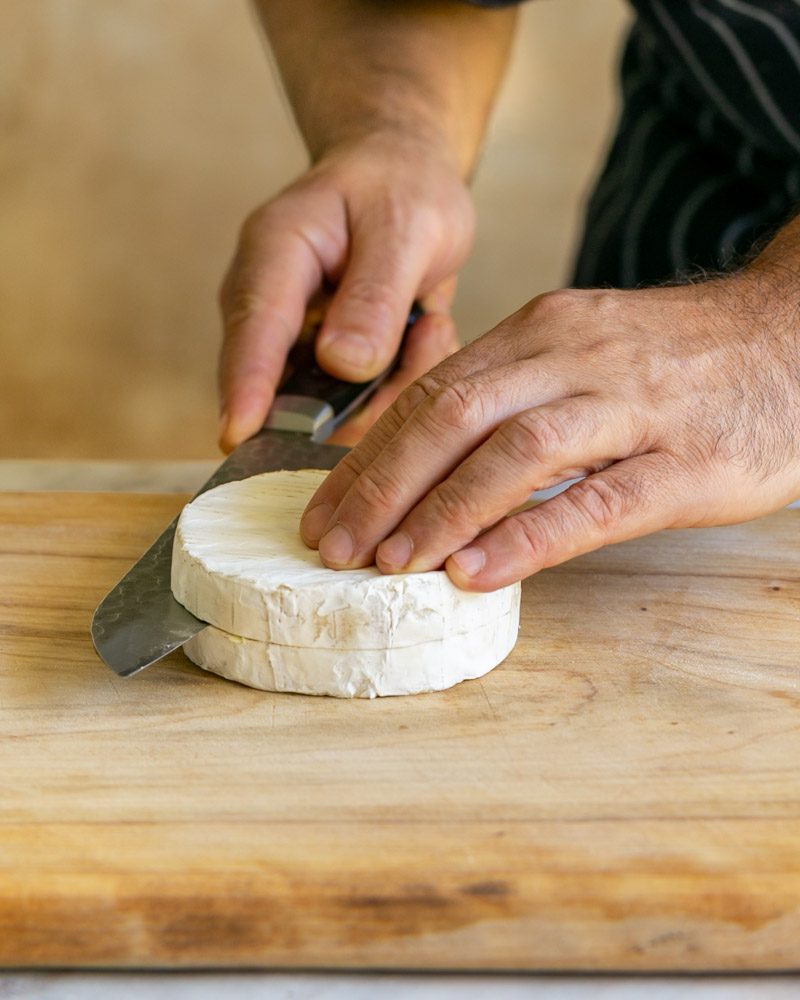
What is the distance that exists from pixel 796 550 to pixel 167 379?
356 centimetres

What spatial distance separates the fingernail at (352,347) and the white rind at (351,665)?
0.59 meters

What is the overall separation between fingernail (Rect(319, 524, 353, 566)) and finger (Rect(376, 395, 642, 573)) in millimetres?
28

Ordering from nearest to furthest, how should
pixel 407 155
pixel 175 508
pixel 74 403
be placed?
pixel 175 508 → pixel 407 155 → pixel 74 403

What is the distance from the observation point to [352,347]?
1.57 meters

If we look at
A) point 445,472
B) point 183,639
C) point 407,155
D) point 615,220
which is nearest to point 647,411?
point 445,472

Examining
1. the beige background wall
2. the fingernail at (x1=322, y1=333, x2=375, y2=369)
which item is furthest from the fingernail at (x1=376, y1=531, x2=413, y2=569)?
the beige background wall

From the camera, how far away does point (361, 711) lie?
3.41 feet

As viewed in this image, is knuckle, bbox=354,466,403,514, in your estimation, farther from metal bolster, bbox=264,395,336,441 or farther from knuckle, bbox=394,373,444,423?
metal bolster, bbox=264,395,336,441

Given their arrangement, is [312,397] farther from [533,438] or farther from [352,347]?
[533,438]

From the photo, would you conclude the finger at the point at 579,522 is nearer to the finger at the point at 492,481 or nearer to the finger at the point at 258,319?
the finger at the point at 492,481

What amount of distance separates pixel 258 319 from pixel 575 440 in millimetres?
650

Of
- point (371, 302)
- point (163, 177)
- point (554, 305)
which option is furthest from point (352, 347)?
point (163, 177)

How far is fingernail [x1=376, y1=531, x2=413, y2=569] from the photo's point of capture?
1.04m

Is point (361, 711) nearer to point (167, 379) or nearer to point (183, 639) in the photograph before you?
point (183, 639)
